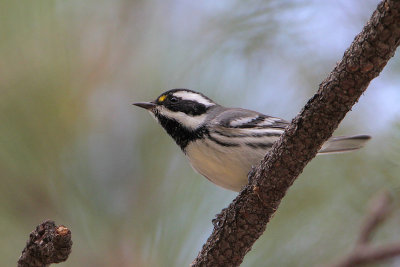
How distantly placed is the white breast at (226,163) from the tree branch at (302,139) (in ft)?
1.84

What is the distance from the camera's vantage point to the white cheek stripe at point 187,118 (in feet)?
9.99

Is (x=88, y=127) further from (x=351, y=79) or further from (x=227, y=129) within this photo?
(x=351, y=79)

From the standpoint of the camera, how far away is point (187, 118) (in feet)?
10.4

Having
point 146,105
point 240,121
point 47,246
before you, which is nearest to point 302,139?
point 47,246

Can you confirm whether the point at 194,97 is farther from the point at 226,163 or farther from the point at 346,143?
the point at 346,143

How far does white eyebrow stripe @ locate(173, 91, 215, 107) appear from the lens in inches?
118

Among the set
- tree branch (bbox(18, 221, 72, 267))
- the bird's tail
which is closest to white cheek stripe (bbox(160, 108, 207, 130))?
the bird's tail

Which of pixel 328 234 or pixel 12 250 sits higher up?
pixel 328 234

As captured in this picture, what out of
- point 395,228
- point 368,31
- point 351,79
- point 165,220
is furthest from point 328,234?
point 368,31

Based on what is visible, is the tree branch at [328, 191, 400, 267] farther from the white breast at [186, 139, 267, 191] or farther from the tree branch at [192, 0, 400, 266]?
the white breast at [186, 139, 267, 191]

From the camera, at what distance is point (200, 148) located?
9.36 feet

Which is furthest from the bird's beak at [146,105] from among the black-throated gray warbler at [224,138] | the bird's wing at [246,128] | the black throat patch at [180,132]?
the bird's wing at [246,128]

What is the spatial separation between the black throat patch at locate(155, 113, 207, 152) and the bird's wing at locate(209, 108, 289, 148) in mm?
78

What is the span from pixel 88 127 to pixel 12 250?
0.59 meters
